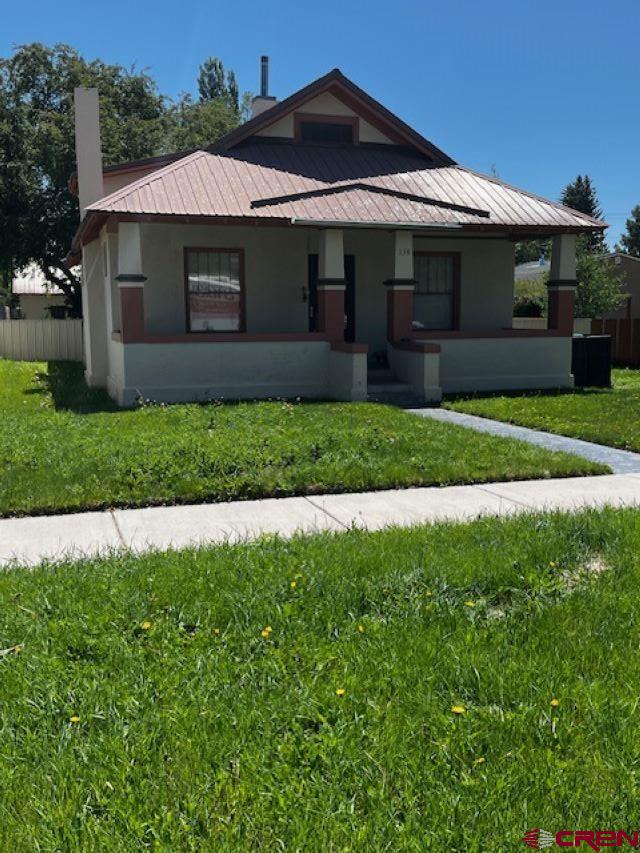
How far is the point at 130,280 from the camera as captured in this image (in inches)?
529

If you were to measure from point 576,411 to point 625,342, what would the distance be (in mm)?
11942

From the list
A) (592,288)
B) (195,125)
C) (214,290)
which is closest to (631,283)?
(592,288)

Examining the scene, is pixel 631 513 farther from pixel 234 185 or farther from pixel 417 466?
pixel 234 185

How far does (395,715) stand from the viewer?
10.9 feet

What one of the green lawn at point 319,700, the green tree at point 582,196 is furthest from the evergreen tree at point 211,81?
the green lawn at point 319,700

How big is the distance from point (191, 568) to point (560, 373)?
42.4 feet

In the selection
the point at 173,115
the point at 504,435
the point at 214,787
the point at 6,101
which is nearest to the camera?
the point at 214,787

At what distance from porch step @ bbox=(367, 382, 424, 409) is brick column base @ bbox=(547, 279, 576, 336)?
12.5 feet

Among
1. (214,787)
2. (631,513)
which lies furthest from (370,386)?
(214,787)

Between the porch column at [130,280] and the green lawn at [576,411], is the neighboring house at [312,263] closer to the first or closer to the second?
the porch column at [130,280]

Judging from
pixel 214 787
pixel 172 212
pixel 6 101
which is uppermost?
pixel 6 101

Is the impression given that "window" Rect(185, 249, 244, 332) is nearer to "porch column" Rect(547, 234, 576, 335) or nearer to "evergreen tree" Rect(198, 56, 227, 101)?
"porch column" Rect(547, 234, 576, 335)

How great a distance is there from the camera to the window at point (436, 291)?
17.3 metres

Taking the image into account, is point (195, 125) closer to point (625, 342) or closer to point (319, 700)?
point (625, 342)
